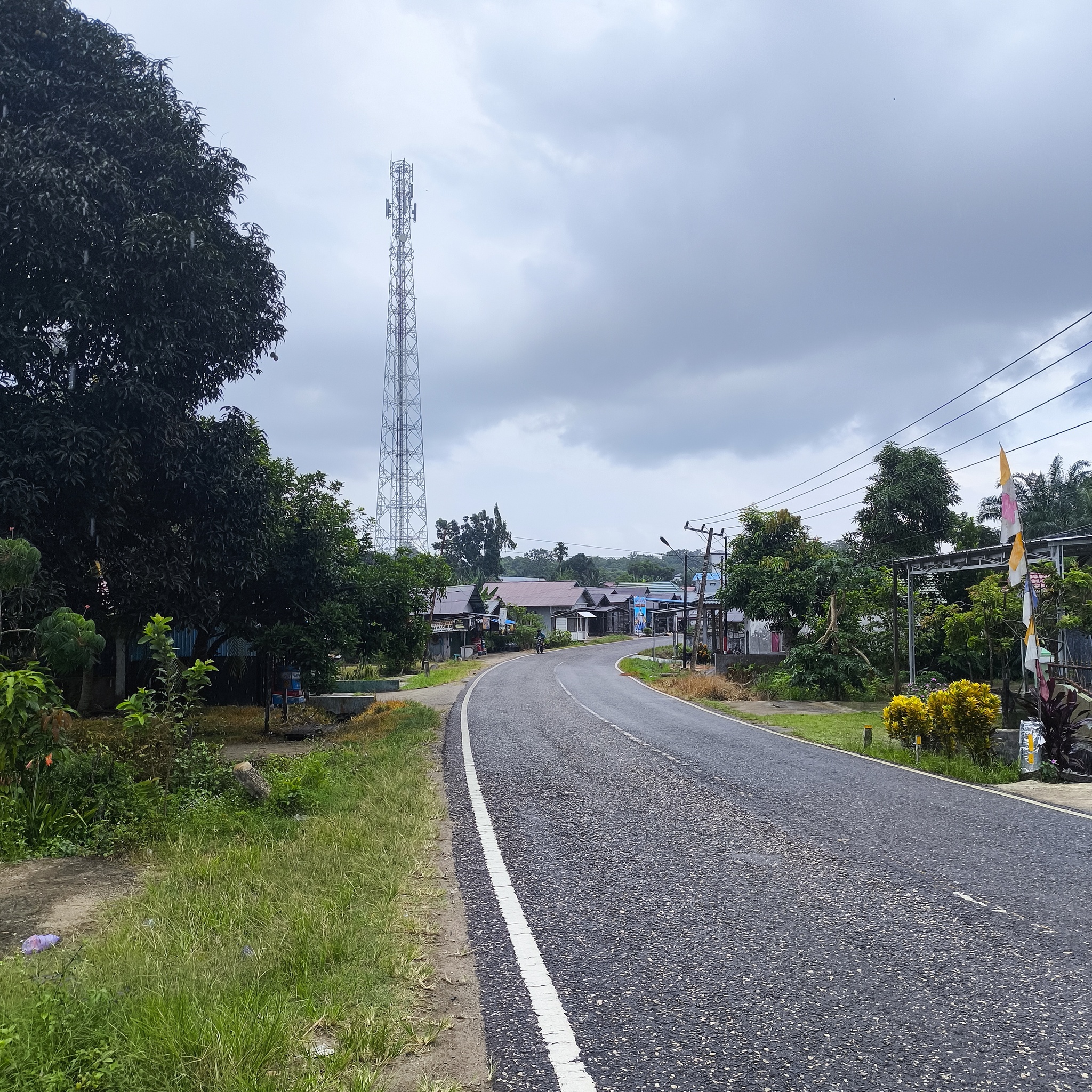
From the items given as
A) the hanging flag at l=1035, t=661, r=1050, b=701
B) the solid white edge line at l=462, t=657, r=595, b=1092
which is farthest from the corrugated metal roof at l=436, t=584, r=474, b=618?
the solid white edge line at l=462, t=657, r=595, b=1092

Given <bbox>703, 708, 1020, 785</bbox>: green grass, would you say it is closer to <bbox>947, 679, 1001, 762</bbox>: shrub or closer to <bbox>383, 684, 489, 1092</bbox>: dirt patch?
<bbox>947, 679, 1001, 762</bbox>: shrub

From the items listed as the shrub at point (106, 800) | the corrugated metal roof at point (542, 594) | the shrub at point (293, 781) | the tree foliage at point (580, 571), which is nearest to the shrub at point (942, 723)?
the shrub at point (293, 781)

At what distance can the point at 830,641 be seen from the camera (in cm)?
2805

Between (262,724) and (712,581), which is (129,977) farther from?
(712,581)

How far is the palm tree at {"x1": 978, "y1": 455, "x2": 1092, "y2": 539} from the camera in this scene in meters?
40.4

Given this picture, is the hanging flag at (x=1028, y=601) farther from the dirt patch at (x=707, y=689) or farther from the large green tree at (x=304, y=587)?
the dirt patch at (x=707, y=689)

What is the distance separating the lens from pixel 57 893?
6422 millimetres

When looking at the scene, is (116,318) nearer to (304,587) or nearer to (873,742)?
(304,587)

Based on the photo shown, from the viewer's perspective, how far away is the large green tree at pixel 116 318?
12141 millimetres

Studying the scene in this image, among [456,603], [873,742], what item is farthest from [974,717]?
[456,603]

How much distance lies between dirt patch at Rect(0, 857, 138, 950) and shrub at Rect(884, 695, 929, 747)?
12.5m

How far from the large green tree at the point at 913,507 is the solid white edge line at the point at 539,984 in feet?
120

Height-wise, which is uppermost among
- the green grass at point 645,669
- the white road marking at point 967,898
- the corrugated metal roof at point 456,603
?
the corrugated metal roof at point 456,603

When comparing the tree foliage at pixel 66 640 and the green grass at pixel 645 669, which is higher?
the tree foliage at pixel 66 640
